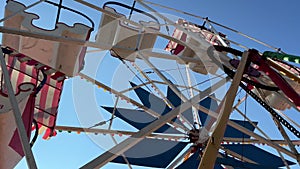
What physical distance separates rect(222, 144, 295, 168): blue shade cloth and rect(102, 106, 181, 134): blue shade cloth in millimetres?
1269

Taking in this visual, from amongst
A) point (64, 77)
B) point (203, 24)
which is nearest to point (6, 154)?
point (64, 77)

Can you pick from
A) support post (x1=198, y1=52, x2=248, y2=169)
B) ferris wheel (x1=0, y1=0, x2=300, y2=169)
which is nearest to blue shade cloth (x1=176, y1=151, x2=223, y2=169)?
ferris wheel (x1=0, y1=0, x2=300, y2=169)

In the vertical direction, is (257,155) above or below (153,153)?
above

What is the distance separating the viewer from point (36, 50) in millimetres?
6348

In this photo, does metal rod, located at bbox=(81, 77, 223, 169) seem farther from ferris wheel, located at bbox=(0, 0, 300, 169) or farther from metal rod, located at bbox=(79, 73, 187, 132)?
metal rod, located at bbox=(79, 73, 187, 132)

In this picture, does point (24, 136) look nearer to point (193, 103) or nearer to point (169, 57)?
point (193, 103)

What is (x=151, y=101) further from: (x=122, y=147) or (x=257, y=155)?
(x=122, y=147)

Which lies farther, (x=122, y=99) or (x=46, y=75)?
(x=122, y=99)

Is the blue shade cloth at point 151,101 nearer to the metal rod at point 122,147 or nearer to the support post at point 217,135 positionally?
the metal rod at point 122,147

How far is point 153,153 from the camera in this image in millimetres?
6910

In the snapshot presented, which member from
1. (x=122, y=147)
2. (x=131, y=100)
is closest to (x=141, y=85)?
(x=131, y=100)

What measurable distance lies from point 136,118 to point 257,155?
2525 millimetres

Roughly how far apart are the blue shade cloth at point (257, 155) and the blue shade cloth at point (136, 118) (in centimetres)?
127

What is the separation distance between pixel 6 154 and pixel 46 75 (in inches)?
65.8
